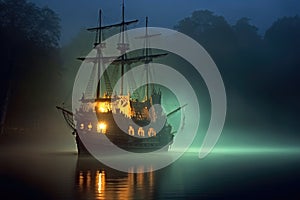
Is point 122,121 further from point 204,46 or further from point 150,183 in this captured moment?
point 204,46

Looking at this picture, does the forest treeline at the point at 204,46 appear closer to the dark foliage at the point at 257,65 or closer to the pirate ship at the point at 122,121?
the dark foliage at the point at 257,65

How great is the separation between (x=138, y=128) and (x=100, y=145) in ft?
20.3

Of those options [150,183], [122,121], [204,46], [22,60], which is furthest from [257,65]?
[150,183]

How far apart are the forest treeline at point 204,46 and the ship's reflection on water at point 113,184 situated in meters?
31.3

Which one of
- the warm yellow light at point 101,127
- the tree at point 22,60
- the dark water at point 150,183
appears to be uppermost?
the tree at point 22,60

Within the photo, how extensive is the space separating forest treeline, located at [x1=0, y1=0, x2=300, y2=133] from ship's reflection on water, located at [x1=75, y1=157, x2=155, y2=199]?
31.3 meters

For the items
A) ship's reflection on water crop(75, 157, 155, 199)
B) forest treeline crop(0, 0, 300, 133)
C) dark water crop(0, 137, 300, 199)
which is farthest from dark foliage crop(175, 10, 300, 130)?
ship's reflection on water crop(75, 157, 155, 199)

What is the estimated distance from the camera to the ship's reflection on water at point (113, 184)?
55.1ft

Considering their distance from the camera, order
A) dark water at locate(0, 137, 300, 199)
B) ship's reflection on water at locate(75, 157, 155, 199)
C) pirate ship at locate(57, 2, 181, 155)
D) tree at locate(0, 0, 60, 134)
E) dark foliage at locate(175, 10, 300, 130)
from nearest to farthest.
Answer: ship's reflection on water at locate(75, 157, 155, 199) < dark water at locate(0, 137, 300, 199) < pirate ship at locate(57, 2, 181, 155) < tree at locate(0, 0, 60, 134) < dark foliage at locate(175, 10, 300, 130)

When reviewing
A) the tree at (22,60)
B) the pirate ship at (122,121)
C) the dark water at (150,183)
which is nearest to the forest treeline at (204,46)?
the tree at (22,60)

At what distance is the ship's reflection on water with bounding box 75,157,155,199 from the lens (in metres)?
16.8

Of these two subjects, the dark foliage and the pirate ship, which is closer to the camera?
the pirate ship

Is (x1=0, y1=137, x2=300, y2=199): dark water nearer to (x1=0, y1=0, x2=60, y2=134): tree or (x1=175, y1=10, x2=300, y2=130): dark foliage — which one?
(x1=0, y1=0, x2=60, y2=134): tree

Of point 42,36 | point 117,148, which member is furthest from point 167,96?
point 117,148
